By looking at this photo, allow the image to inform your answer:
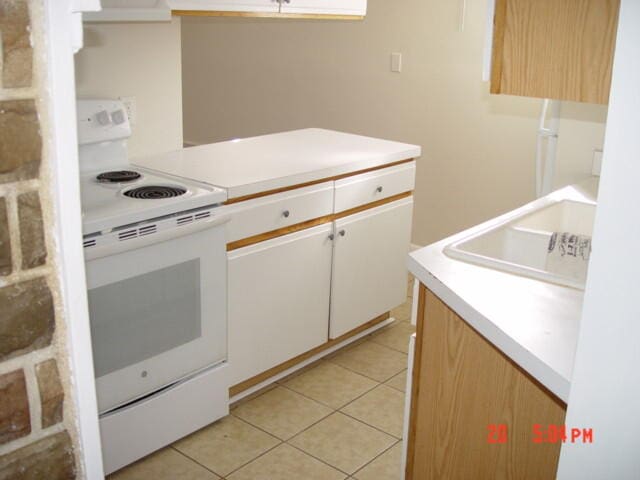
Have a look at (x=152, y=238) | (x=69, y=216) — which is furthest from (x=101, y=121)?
(x=69, y=216)

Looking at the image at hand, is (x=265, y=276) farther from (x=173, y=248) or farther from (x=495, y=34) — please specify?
(x=495, y=34)

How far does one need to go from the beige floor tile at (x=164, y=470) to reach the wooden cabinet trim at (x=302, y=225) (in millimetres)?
756

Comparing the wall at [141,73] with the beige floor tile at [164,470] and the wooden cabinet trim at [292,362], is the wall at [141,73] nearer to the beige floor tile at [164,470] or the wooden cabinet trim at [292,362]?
the wooden cabinet trim at [292,362]

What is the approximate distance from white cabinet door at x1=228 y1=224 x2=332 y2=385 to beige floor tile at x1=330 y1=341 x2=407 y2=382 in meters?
0.21

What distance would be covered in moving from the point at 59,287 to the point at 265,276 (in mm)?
2043

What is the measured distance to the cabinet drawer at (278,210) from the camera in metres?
2.53

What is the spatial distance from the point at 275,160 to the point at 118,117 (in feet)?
2.10

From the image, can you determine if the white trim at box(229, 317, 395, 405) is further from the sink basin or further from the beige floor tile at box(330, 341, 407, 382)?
the sink basin

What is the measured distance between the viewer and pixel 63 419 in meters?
0.70

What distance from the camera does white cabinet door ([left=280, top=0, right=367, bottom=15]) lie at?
3.18 m

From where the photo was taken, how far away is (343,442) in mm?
2619

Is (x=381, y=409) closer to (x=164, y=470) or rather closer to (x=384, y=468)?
(x=384, y=468)

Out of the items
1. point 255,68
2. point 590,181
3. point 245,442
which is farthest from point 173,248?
point 255,68
